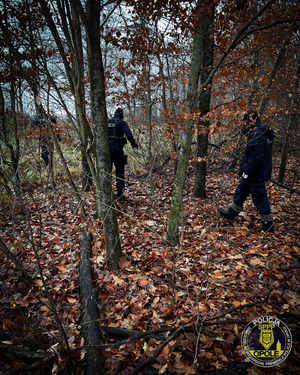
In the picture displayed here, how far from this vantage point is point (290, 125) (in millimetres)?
5789

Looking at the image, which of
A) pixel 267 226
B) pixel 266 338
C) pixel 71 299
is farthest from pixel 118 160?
pixel 266 338

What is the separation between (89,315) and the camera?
238cm

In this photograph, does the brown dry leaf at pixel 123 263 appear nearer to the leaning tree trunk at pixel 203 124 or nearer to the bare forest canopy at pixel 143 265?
the bare forest canopy at pixel 143 265

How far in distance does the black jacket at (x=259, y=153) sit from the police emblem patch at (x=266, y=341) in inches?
102

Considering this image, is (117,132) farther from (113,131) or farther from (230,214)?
(230,214)

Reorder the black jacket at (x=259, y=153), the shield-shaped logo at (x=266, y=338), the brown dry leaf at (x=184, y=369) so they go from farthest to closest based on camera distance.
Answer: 1. the black jacket at (x=259, y=153)
2. the shield-shaped logo at (x=266, y=338)
3. the brown dry leaf at (x=184, y=369)

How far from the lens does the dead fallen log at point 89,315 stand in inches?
75.4

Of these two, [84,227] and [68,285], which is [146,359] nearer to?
[68,285]

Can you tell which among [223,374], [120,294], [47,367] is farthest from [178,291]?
[47,367]

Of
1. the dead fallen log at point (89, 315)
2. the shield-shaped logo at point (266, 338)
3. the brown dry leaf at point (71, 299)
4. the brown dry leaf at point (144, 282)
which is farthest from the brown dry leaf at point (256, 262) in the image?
the brown dry leaf at point (71, 299)

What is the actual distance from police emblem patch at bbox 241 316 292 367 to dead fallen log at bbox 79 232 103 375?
1537mm

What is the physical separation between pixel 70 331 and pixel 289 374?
2319 mm

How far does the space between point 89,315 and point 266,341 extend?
2.02 meters

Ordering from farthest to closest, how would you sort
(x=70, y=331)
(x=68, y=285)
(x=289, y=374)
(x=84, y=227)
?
(x=84, y=227) < (x=68, y=285) < (x=70, y=331) < (x=289, y=374)
